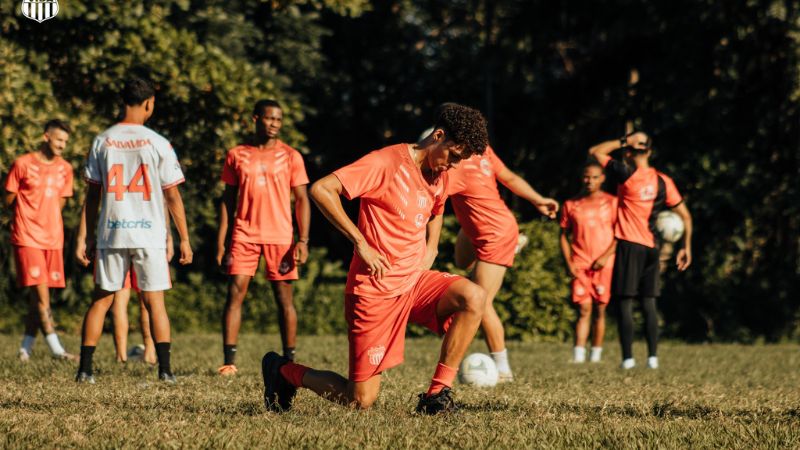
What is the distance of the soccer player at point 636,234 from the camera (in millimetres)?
10727

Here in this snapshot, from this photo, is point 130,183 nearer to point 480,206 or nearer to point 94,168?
point 94,168

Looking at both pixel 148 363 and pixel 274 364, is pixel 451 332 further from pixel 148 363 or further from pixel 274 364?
pixel 148 363

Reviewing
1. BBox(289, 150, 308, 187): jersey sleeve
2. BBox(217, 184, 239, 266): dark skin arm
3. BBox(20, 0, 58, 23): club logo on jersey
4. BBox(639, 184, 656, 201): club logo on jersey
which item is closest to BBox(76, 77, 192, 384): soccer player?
BBox(217, 184, 239, 266): dark skin arm

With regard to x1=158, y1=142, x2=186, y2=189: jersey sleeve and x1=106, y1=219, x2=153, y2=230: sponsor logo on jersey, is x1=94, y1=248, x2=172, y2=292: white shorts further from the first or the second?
x1=158, y1=142, x2=186, y2=189: jersey sleeve

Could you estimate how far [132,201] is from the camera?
7512 mm

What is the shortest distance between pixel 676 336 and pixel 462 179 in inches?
411

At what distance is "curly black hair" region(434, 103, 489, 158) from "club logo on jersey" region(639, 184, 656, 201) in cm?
551

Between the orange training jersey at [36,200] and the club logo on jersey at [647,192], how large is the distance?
568 centimetres

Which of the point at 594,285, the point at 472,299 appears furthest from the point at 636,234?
the point at 472,299

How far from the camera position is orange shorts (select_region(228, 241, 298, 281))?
29.8 ft


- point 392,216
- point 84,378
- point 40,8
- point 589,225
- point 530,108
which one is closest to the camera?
point 392,216

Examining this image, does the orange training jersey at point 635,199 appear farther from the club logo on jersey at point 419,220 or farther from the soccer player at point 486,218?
the club logo on jersey at point 419,220

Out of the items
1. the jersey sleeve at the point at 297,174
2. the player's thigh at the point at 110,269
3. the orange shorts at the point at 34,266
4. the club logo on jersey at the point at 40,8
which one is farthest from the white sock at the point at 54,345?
the club logo on jersey at the point at 40,8

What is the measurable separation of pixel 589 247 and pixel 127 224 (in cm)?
607
